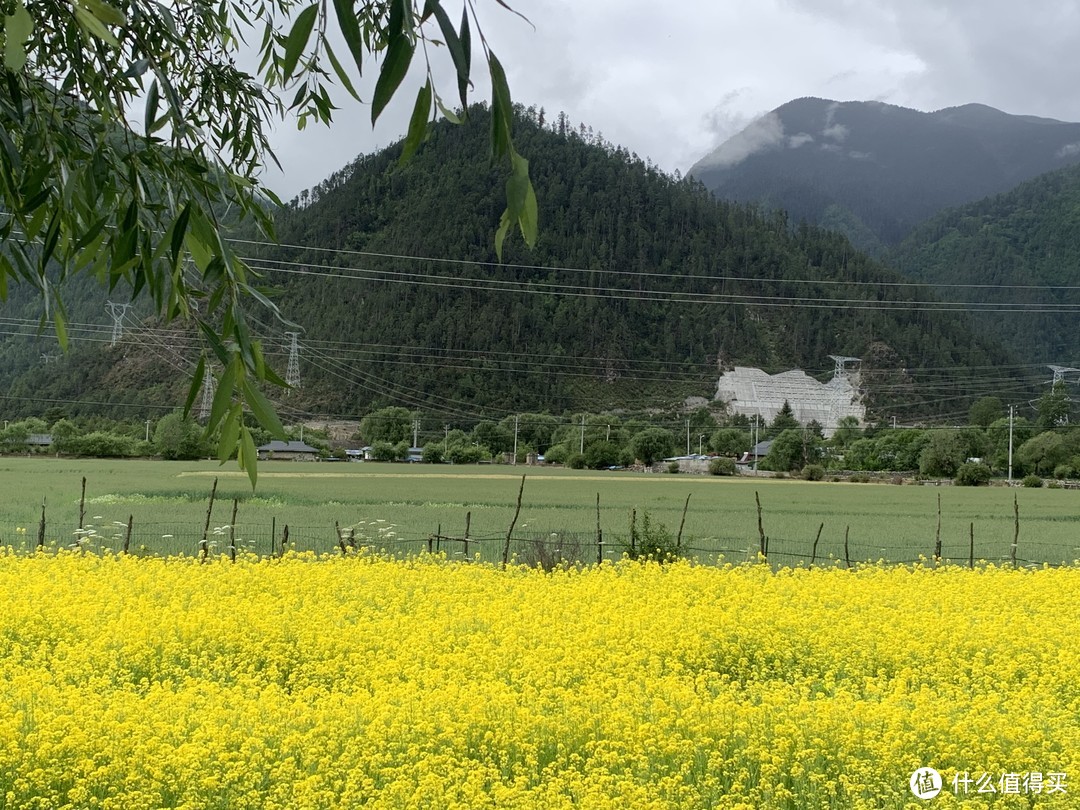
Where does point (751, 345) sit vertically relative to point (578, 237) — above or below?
below

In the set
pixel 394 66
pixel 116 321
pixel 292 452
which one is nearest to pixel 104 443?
pixel 292 452

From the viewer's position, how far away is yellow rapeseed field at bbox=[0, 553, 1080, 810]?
208 inches

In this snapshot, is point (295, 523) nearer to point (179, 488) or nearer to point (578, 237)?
point (179, 488)

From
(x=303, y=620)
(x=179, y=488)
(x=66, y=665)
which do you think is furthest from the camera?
(x=179, y=488)

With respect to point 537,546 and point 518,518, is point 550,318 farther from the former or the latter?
point 537,546

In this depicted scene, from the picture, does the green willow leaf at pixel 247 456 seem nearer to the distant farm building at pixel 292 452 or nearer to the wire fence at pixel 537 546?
the wire fence at pixel 537 546

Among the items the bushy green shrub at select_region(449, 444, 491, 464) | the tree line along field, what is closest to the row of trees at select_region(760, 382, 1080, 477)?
the tree line along field

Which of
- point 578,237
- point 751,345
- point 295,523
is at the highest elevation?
point 578,237

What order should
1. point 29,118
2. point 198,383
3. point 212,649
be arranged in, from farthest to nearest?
point 212,649 < point 29,118 < point 198,383

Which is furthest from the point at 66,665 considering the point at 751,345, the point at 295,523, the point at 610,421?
the point at 751,345

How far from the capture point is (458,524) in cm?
2927

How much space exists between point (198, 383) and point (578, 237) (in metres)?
201

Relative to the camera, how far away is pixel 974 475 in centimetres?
7162

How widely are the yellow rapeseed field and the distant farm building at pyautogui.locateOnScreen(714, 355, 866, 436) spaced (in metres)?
140
